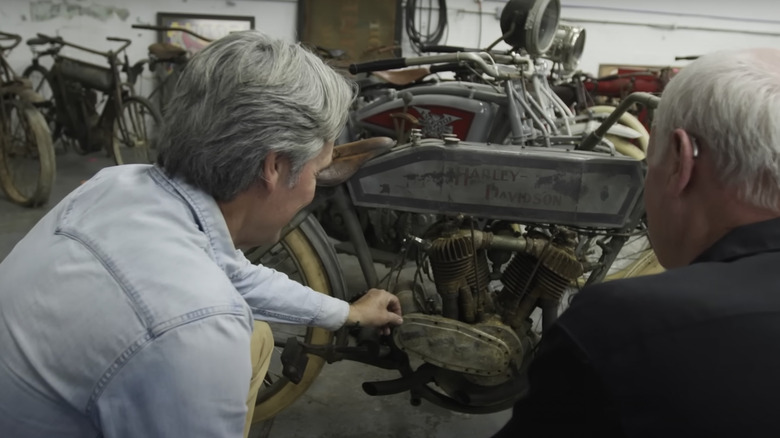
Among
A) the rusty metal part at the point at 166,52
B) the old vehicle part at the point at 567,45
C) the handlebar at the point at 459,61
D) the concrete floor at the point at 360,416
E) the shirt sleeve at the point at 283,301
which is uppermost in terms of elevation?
the old vehicle part at the point at 567,45

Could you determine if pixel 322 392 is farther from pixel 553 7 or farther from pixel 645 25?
pixel 645 25

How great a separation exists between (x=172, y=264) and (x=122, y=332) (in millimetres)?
115

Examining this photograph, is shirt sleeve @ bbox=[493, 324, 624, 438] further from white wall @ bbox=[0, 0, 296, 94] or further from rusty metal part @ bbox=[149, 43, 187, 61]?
white wall @ bbox=[0, 0, 296, 94]

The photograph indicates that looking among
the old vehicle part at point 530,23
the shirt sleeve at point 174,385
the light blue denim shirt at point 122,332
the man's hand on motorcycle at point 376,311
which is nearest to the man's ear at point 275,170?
the light blue denim shirt at point 122,332

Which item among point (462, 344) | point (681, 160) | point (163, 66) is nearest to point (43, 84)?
point (163, 66)

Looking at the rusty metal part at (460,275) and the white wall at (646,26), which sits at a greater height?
the white wall at (646,26)

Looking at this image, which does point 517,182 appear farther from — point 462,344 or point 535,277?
point 462,344

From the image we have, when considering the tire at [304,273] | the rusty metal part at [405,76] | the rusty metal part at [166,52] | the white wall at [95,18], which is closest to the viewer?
the tire at [304,273]

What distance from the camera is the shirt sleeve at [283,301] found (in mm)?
1432

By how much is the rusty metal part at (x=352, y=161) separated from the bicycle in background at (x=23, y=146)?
10.6ft

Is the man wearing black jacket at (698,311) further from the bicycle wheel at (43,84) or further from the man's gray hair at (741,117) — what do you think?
the bicycle wheel at (43,84)

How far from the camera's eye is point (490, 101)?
95.2 inches

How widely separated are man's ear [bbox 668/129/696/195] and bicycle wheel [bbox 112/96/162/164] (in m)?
4.73

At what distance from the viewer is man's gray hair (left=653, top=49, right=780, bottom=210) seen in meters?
0.79
